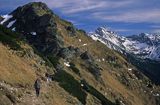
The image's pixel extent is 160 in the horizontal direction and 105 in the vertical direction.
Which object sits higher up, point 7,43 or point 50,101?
point 7,43

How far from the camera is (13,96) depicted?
87250 mm

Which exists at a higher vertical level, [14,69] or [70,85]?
[14,69]

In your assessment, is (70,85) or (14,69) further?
(70,85)

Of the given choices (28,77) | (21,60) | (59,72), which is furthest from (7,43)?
(59,72)

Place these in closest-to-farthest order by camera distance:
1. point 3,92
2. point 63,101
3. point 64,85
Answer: point 3,92, point 63,101, point 64,85

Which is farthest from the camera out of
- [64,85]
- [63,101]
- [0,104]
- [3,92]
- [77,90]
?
[77,90]

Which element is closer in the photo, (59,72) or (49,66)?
(49,66)

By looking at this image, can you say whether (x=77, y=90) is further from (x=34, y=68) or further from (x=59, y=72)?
(x=34, y=68)

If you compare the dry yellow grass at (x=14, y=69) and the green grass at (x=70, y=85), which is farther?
the green grass at (x=70, y=85)

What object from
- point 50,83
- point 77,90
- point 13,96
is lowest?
point 77,90

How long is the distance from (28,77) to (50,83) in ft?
62.8

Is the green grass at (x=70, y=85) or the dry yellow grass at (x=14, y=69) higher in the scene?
the dry yellow grass at (x=14, y=69)

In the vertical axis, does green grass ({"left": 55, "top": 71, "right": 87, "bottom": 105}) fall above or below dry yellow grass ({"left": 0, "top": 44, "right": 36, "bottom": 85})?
below

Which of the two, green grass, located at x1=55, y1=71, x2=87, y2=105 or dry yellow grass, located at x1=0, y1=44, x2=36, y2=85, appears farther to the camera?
green grass, located at x1=55, y1=71, x2=87, y2=105
